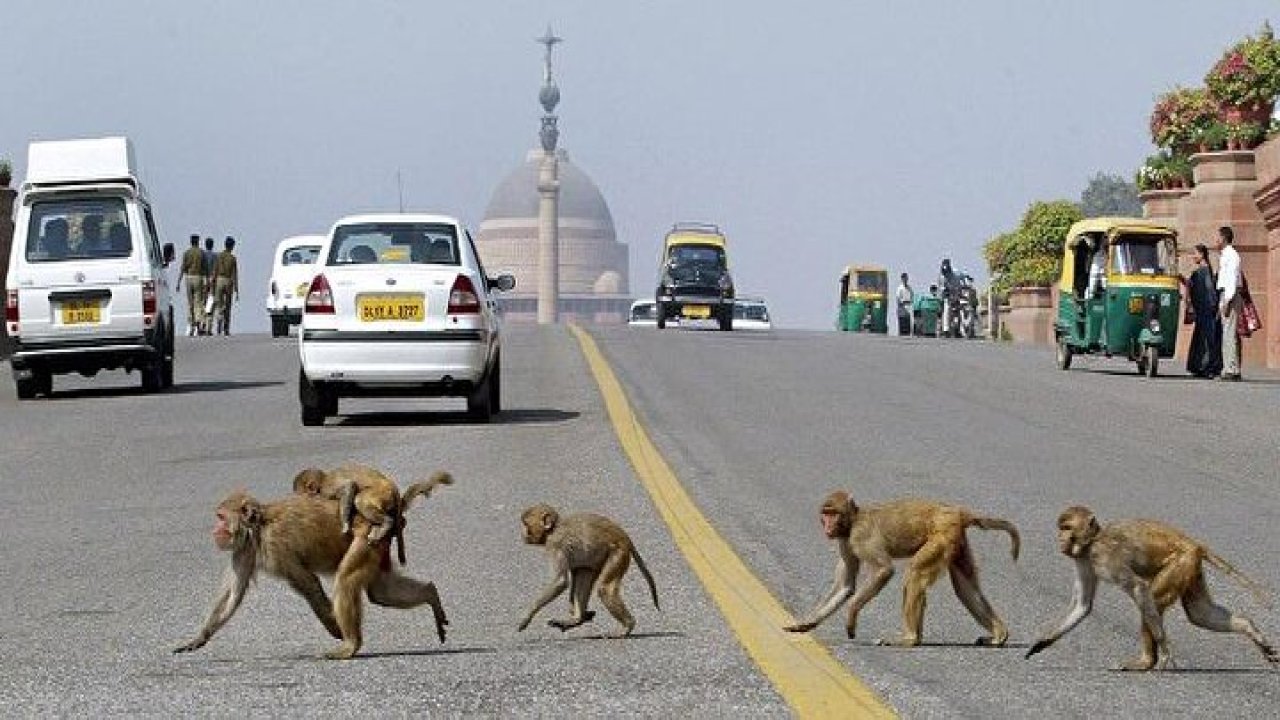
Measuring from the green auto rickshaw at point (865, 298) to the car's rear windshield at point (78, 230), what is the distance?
184 ft

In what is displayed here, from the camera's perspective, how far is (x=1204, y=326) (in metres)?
38.3

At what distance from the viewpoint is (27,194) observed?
3112 cm

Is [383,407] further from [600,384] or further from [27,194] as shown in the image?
[27,194]

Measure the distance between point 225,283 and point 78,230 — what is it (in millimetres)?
27165

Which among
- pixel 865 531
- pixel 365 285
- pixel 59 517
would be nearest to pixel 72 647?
pixel 865 531

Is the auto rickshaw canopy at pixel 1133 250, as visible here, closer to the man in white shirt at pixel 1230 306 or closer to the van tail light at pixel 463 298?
the man in white shirt at pixel 1230 306

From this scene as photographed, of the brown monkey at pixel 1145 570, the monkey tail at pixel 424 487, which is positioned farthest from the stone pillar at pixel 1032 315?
the brown monkey at pixel 1145 570

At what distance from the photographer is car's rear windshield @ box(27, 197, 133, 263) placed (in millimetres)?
31047

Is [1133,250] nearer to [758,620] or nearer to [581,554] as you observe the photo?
[758,620]

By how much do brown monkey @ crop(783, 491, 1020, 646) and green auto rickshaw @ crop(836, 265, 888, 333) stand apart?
75893 mm

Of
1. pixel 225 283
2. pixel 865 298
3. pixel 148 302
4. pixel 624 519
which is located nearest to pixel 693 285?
pixel 225 283

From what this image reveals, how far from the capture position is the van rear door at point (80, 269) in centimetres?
3072

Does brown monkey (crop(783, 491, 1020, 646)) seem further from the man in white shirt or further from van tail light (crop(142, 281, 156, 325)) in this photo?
the man in white shirt

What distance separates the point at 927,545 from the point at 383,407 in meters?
18.0
